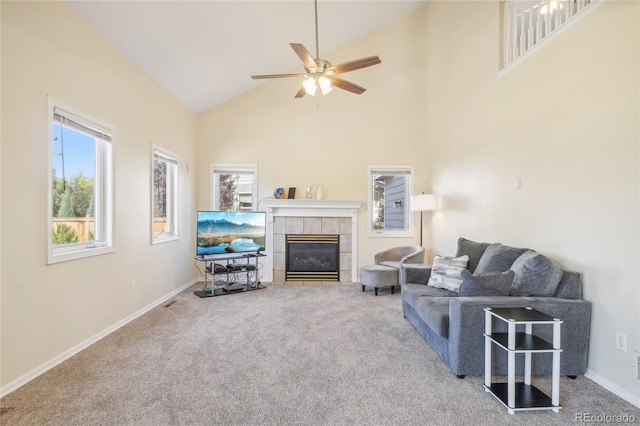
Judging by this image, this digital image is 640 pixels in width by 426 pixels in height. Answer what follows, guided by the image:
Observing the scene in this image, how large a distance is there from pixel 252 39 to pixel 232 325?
368 centimetres

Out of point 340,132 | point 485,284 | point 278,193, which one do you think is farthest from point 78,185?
point 340,132

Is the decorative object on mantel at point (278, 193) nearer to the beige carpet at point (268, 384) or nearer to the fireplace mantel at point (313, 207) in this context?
the fireplace mantel at point (313, 207)

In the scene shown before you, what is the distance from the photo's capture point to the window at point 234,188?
5547 millimetres

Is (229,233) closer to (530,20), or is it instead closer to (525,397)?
(525,397)

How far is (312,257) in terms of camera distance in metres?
5.57

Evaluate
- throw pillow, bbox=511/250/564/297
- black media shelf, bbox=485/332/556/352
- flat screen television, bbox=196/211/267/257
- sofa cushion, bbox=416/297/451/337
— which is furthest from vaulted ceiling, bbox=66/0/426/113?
black media shelf, bbox=485/332/556/352

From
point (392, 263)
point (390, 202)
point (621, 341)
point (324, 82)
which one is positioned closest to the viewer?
point (621, 341)

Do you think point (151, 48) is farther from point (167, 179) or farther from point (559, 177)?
point (559, 177)

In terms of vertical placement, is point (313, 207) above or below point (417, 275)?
above

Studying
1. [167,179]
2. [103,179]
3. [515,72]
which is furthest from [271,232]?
[515,72]

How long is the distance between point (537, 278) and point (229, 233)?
156 inches

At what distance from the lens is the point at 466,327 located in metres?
2.23

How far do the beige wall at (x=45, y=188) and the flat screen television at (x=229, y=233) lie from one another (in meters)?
0.79

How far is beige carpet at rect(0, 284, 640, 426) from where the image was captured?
5.99ft
